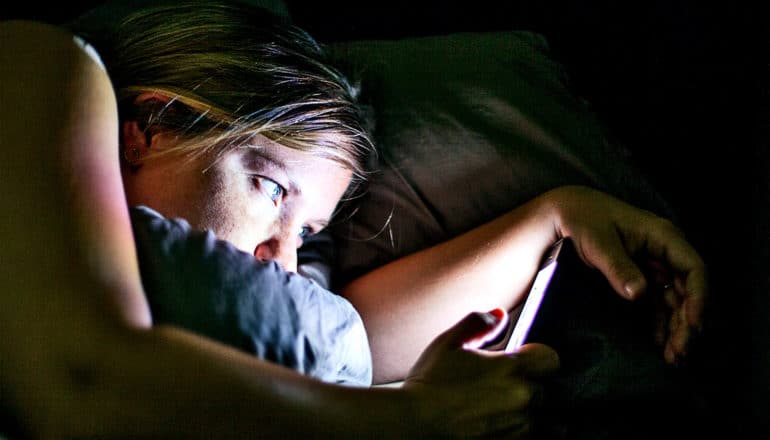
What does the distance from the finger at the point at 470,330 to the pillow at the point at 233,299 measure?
12cm

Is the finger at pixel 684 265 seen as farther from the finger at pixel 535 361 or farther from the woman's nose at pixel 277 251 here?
the woman's nose at pixel 277 251

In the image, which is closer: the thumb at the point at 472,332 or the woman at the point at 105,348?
the woman at the point at 105,348

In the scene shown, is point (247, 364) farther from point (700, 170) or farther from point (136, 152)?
point (700, 170)

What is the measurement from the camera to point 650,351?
3.12ft

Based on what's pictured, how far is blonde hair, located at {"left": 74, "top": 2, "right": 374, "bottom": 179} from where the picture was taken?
3.06 feet

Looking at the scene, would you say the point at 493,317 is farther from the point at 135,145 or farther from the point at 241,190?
the point at 135,145

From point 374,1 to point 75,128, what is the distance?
0.82 metres

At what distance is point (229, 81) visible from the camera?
95 cm

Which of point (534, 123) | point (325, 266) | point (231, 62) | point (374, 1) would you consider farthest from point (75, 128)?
point (374, 1)

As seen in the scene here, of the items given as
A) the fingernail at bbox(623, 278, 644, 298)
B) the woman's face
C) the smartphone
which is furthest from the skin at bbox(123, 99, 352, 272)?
the fingernail at bbox(623, 278, 644, 298)

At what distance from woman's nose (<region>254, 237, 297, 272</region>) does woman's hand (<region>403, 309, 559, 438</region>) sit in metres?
0.30

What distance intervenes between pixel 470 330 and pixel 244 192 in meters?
0.35

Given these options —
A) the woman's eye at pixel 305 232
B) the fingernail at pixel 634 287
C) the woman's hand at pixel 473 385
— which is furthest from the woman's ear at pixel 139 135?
the fingernail at pixel 634 287

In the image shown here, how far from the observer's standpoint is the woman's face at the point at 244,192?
0.89 metres
